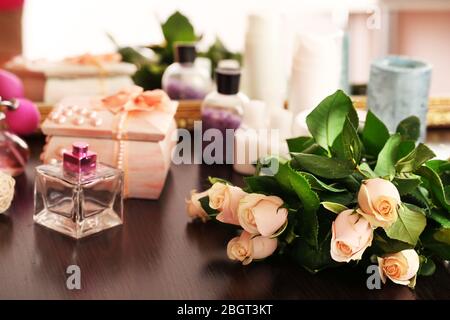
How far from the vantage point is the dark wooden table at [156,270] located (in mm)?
705

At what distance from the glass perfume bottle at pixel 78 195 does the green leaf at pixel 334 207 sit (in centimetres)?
25

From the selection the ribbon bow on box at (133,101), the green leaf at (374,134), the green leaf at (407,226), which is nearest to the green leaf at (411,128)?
the green leaf at (374,134)

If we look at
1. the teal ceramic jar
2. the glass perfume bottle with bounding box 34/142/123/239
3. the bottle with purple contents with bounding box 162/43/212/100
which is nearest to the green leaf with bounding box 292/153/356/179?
the glass perfume bottle with bounding box 34/142/123/239

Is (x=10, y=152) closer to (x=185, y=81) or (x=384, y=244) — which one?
(x=185, y=81)

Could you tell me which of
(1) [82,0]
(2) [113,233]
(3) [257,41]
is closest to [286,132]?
(3) [257,41]

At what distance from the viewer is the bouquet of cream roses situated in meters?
0.69

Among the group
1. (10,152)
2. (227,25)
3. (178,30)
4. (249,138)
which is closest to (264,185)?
(249,138)

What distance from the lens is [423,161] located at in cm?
71

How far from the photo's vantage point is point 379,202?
0.67m

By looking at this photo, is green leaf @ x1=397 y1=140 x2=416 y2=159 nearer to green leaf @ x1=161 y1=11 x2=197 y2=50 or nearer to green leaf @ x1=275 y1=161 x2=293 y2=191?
green leaf @ x1=275 y1=161 x2=293 y2=191

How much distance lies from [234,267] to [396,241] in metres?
0.16

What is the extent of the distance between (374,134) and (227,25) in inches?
74.9

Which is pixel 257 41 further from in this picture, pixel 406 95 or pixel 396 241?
pixel 396 241

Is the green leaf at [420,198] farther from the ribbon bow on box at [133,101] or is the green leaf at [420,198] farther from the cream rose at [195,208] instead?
the ribbon bow on box at [133,101]
